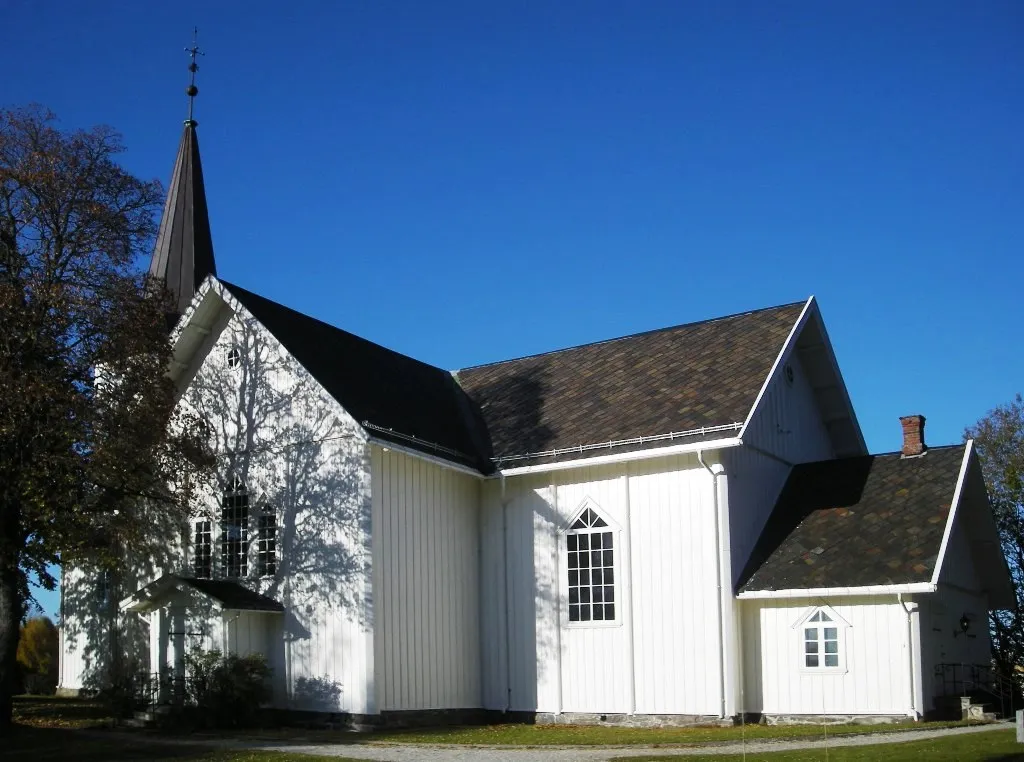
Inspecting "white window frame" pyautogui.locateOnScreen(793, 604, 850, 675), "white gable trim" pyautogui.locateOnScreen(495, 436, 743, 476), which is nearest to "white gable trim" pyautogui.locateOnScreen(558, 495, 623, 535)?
"white gable trim" pyautogui.locateOnScreen(495, 436, 743, 476)

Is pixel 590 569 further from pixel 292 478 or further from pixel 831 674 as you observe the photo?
pixel 292 478

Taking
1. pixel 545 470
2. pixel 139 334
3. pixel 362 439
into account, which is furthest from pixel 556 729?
pixel 139 334

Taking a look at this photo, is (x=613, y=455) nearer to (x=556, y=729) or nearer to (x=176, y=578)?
(x=556, y=729)

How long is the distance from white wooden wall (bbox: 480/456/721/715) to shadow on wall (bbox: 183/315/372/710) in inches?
152

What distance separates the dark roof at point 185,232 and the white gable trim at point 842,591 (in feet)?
66.1

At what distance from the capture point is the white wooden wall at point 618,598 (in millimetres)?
22234

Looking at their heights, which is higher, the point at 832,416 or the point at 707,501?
the point at 832,416

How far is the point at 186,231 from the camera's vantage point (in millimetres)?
35750

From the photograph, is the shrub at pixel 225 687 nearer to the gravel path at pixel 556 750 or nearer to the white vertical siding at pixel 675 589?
the gravel path at pixel 556 750

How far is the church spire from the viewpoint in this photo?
3509 cm

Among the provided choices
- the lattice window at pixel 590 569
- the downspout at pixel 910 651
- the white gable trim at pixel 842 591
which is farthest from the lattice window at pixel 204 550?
the downspout at pixel 910 651

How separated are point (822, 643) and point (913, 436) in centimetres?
550

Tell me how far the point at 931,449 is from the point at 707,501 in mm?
5510

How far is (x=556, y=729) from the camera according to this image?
22.7 meters
